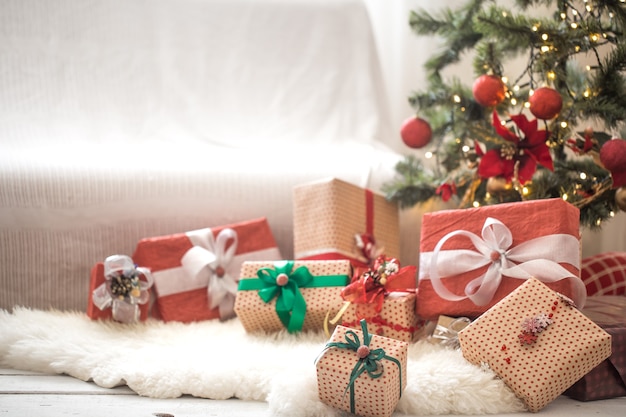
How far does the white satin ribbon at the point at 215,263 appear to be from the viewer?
5.16ft

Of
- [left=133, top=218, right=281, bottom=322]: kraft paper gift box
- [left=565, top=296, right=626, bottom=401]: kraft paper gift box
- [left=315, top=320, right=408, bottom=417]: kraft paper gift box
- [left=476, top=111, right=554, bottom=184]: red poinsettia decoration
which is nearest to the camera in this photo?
[left=315, top=320, right=408, bottom=417]: kraft paper gift box

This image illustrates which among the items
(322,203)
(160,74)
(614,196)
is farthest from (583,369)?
(160,74)

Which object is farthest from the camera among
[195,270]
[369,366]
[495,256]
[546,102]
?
[195,270]

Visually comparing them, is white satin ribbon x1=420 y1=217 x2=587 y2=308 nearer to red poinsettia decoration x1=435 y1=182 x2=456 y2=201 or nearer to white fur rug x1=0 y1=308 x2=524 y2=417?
white fur rug x1=0 y1=308 x2=524 y2=417

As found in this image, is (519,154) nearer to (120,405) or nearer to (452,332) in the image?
(452,332)

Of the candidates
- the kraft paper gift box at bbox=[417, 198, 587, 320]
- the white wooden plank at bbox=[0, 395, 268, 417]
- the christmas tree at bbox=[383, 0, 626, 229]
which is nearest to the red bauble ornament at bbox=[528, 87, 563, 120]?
the christmas tree at bbox=[383, 0, 626, 229]

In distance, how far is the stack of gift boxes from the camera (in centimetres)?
101

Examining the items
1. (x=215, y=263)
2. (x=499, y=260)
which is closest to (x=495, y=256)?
(x=499, y=260)

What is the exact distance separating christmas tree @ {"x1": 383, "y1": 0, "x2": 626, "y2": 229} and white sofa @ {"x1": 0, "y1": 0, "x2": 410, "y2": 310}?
0.28 m

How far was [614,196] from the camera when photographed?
1411 millimetres

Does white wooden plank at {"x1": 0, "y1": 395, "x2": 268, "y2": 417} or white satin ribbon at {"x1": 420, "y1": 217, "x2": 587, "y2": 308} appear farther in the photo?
white satin ribbon at {"x1": 420, "y1": 217, "x2": 587, "y2": 308}

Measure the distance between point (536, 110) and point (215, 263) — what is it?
0.84 meters

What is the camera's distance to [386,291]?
131cm

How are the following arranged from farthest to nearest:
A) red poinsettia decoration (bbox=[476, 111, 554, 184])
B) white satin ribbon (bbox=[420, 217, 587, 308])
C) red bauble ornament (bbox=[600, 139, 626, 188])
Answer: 1. red poinsettia decoration (bbox=[476, 111, 554, 184])
2. red bauble ornament (bbox=[600, 139, 626, 188])
3. white satin ribbon (bbox=[420, 217, 587, 308])
